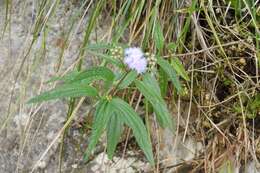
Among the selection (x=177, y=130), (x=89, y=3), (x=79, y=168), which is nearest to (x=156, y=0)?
(x=89, y=3)

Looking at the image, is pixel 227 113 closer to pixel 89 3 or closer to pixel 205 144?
pixel 205 144

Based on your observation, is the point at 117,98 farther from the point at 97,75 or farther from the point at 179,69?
the point at 179,69

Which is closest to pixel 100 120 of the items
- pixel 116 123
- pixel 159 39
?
pixel 116 123

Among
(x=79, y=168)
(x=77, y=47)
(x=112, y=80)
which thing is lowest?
(x=79, y=168)

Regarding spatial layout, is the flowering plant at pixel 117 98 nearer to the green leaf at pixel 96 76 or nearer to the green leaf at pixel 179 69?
the green leaf at pixel 96 76

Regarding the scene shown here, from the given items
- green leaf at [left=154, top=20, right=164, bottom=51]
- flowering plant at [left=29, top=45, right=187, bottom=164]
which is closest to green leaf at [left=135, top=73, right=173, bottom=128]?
flowering plant at [left=29, top=45, right=187, bottom=164]
